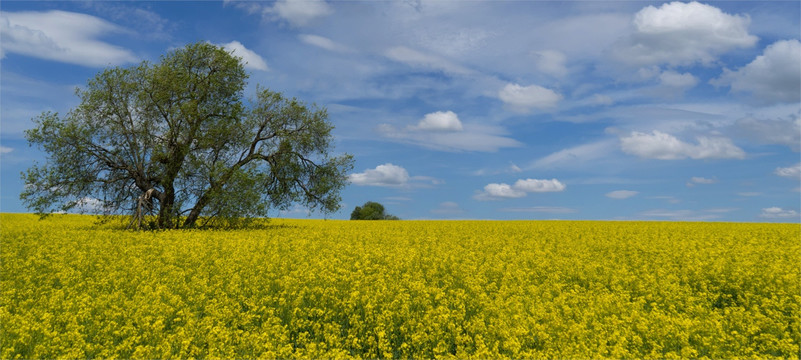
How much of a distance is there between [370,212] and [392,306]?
75.3 meters

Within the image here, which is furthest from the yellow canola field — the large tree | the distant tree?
the distant tree

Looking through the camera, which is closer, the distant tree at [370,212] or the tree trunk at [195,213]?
the tree trunk at [195,213]

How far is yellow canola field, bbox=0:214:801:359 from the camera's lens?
25.2 feet

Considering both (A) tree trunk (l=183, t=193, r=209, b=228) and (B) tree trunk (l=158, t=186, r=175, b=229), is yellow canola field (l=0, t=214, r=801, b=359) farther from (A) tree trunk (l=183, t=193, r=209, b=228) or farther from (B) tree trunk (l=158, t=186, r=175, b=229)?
(A) tree trunk (l=183, t=193, r=209, b=228)

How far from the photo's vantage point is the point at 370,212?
8444 cm

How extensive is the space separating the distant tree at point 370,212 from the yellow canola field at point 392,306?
67092mm

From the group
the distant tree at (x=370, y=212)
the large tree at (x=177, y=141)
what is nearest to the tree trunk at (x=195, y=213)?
the large tree at (x=177, y=141)

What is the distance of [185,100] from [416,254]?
72.8 ft

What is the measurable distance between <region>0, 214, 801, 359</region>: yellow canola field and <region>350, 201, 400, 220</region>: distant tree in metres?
67.1

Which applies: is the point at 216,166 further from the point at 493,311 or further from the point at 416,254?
the point at 493,311

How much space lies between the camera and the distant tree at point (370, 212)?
276 feet

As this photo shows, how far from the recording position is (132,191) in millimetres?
30594

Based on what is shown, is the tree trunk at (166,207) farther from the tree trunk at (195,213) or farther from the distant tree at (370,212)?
the distant tree at (370,212)

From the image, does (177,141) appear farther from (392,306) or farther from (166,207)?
(392,306)
